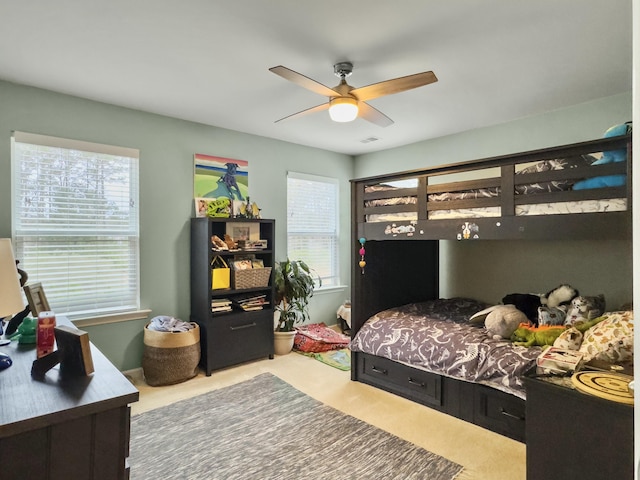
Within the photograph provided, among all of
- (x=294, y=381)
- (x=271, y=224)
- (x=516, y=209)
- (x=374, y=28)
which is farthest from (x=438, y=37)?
(x=294, y=381)

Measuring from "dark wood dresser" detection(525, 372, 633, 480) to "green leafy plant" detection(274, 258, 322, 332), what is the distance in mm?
2875

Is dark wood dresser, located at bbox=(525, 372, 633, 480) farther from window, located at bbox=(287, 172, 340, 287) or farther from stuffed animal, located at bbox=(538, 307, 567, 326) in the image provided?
window, located at bbox=(287, 172, 340, 287)

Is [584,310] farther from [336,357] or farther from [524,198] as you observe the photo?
[336,357]

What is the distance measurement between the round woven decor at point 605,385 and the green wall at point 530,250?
186 cm

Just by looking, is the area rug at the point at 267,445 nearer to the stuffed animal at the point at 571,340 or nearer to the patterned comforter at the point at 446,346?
the patterned comforter at the point at 446,346

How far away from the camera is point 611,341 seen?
2012 millimetres

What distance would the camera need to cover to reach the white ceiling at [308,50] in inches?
77.5

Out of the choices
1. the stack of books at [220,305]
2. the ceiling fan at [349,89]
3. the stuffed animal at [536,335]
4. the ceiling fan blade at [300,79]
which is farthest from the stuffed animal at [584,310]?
the stack of books at [220,305]

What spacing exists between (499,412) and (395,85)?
2198mm

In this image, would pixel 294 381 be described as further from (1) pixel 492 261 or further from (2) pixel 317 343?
(1) pixel 492 261

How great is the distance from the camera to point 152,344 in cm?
329

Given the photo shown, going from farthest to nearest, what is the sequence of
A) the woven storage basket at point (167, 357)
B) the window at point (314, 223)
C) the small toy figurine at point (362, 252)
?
the window at point (314, 223), the small toy figurine at point (362, 252), the woven storage basket at point (167, 357)

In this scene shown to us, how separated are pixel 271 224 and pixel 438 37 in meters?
2.42

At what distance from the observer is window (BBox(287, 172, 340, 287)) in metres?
4.80
